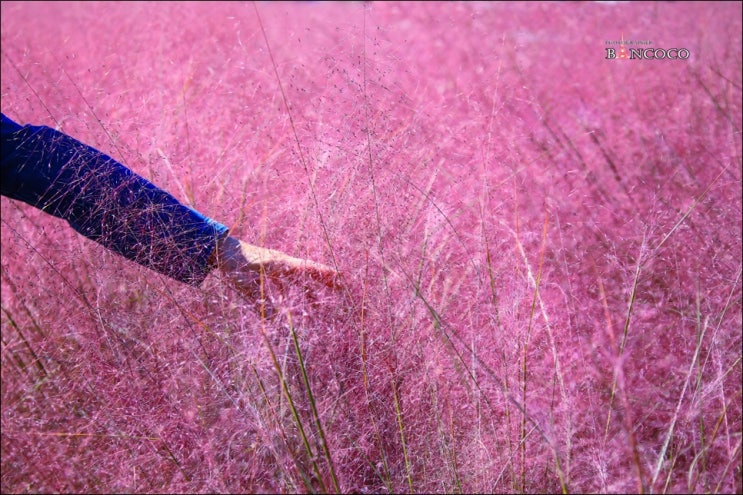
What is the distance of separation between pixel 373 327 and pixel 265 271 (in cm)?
26

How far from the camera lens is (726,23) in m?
4.19

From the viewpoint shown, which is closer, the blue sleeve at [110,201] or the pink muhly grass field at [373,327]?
the pink muhly grass field at [373,327]

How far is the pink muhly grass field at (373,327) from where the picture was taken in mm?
1146

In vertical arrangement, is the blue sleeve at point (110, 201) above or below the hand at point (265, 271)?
above

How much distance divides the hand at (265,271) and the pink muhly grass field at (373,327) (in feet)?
0.14

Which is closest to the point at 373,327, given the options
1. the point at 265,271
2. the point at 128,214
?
the point at 265,271

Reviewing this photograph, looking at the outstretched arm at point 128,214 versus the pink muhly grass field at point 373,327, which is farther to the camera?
the outstretched arm at point 128,214

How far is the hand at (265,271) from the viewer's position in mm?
1315

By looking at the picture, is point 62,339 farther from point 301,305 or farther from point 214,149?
point 214,149

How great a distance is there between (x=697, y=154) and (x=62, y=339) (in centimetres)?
231

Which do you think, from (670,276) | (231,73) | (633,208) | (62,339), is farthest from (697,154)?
(62,339)

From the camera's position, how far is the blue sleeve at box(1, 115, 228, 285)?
4.33ft

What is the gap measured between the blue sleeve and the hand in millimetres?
47

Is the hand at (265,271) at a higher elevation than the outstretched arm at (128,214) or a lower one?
lower
